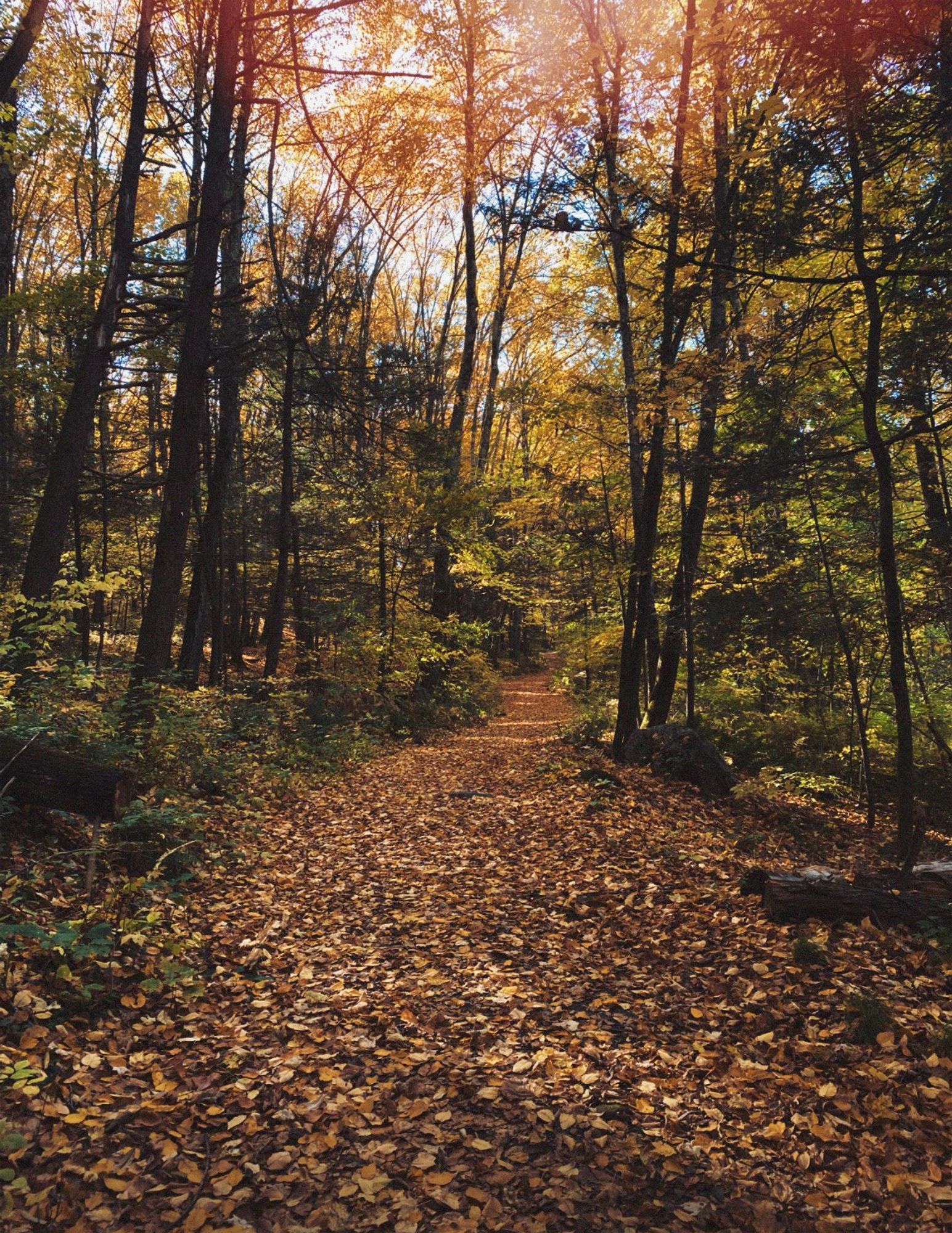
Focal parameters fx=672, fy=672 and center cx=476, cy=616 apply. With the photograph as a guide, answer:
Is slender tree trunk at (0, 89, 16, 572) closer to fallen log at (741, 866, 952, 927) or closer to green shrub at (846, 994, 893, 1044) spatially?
fallen log at (741, 866, 952, 927)

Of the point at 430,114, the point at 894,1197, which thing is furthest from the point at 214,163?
the point at 894,1197

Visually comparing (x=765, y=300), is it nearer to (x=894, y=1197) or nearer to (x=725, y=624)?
(x=725, y=624)

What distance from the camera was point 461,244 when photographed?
22500mm

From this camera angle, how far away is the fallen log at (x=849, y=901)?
4.66 meters

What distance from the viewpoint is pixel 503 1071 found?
3.32 m

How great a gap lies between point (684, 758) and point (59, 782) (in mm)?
7278

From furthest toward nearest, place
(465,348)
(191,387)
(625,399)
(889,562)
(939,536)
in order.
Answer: (465,348), (625,399), (191,387), (939,536), (889,562)

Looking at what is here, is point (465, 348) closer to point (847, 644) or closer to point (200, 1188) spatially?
point (847, 644)

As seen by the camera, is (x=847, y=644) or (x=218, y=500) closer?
(x=847, y=644)

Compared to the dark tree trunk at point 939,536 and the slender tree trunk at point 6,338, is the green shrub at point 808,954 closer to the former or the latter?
the dark tree trunk at point 939,536

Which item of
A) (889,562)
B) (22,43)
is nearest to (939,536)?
(889,562)

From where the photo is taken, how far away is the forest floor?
8.26 feet

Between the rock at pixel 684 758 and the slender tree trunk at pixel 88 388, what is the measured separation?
8102 mm

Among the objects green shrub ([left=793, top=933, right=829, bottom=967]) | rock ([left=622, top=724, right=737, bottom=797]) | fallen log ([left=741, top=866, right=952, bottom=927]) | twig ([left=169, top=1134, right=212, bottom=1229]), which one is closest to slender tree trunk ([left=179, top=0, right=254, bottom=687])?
rock ([left=622, top=724, right=737, bottom=797])
